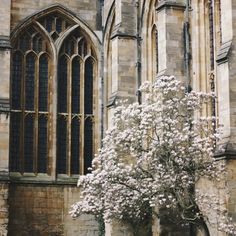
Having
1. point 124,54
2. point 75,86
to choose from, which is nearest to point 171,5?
point 124,54

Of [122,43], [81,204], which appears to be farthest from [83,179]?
[122,43]

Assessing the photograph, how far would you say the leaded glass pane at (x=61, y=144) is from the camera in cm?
3020

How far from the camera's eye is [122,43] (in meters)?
27.7

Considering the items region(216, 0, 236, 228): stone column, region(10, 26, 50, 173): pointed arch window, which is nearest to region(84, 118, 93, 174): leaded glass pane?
region(10, 26, 50, 173): pointed arch window

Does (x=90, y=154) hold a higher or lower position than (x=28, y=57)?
lower

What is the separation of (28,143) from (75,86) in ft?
10.5

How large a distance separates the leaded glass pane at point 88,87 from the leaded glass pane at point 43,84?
1710mm

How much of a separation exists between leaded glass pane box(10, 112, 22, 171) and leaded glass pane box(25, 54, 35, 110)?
640 mm

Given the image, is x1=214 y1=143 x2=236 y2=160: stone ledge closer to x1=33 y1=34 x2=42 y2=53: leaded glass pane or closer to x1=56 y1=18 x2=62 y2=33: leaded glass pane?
x1=33 y1=34 x2=42 y2=53: leaded glass pane

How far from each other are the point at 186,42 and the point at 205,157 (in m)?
6.33

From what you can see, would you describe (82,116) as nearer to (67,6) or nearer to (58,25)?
(58,25)

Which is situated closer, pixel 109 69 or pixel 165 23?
pixel 165 23

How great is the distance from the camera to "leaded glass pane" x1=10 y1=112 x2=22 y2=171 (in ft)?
97.0

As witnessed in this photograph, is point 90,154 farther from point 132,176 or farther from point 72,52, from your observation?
point 132,176
